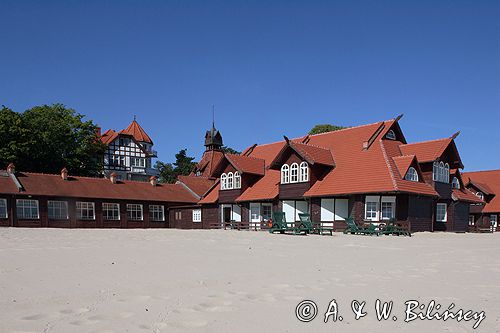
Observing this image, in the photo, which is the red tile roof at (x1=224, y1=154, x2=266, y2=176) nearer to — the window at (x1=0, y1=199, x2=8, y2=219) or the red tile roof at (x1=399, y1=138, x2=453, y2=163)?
the red tile roof at (x1=399, y1=138, x2=453, y2=163)

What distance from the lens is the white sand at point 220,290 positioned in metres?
4.95

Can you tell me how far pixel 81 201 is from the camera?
38188 mm

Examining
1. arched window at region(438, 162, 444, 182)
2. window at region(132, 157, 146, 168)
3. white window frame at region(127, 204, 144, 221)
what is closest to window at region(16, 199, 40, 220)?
white window frame at region(127, 204, 144, 221)

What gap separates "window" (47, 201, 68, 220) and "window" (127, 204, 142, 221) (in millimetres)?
5555

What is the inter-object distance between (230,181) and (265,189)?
14.7 feet

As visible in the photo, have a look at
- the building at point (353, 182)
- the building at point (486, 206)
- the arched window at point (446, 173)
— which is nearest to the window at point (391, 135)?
the building at point (353, 182)

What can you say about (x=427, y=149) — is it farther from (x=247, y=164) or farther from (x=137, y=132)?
(x=137, y=132)

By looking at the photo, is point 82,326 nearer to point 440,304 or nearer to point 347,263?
point 440,304

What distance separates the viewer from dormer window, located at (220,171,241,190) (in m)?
36.3

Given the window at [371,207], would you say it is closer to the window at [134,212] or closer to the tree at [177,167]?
the window at [134,212]

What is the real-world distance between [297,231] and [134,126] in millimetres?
64315

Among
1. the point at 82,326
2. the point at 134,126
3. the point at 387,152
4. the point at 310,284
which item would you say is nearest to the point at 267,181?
the point at 387,152

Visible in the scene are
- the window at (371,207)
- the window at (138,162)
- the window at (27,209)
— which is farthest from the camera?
the window at (138,162)

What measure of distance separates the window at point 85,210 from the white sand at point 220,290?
28200 mm
